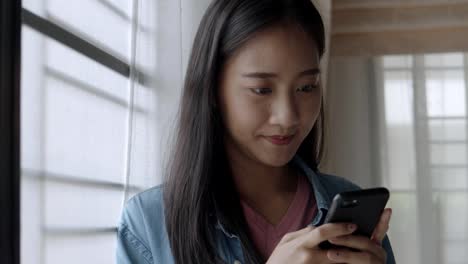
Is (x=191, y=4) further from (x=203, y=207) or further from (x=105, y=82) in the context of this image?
(x=203, y=207)

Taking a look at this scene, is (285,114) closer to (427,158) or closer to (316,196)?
(316,196)

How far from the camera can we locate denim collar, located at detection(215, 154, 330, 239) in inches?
38.1

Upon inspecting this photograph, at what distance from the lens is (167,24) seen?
126 cm

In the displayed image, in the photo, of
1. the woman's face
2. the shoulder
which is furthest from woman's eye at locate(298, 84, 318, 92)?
the shoulder

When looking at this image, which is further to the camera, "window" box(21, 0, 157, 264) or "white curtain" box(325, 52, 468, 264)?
"white curtain" box(325, 52, 468, 264)

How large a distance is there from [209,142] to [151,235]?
15cm

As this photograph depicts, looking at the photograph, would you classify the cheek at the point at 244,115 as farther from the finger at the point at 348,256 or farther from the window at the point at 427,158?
the window at the point at 427,158

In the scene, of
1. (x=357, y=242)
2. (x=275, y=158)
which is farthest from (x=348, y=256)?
(x=275, y=158)

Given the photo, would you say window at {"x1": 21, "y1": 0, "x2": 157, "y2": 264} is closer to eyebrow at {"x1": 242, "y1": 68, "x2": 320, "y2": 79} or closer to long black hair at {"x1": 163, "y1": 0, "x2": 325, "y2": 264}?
long black hair at {"x1": 163, "y1": 0, "x2": 325, "y2": 264}

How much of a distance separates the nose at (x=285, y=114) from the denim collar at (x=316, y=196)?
140 millimetres

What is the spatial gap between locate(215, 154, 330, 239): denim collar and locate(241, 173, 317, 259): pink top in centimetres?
1

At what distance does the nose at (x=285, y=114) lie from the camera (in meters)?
0.89

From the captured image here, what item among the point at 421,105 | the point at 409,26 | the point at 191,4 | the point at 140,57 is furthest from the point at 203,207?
the point at 421,105
